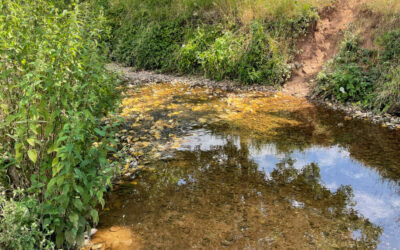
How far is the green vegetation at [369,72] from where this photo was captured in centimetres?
696

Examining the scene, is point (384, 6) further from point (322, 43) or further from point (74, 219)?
point (74, 219)

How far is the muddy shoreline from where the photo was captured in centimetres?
666

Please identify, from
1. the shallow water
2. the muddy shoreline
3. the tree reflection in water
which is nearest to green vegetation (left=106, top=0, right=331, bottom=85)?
the muddy shoreline

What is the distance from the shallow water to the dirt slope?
6.43 feet

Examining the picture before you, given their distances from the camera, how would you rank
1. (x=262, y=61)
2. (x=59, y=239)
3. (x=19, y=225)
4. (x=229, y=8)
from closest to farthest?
(x=19, y=225), (x=59, y=239), (x=262, y=61), (x=229, y=8)

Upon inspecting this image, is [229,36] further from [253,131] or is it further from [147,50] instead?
[253,131]

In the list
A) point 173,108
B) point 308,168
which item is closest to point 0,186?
point 308,168

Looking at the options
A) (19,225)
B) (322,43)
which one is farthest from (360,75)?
(19,225)

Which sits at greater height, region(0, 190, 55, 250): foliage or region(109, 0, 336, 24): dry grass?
region(109, 0, 336, 24): dry grass

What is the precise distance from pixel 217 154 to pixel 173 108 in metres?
2.55

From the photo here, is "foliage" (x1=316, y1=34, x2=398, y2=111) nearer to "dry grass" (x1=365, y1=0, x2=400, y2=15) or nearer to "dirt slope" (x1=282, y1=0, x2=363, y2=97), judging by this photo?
"dirt slope" (x1=282, y1=0, x2=363, y2=97)

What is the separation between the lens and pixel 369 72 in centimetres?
761

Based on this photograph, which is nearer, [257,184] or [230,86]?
[257,184]

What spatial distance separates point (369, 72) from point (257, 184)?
15.9 ft
